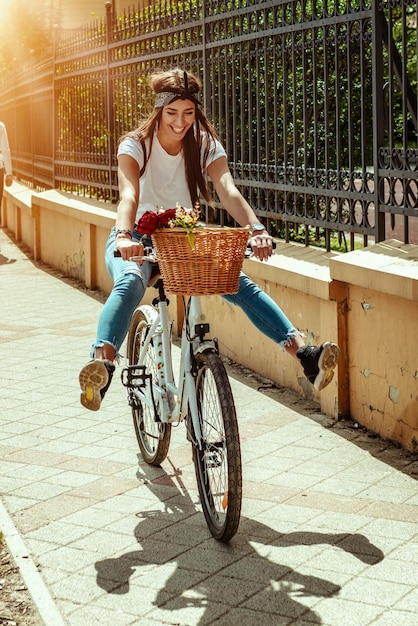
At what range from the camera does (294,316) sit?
738cm

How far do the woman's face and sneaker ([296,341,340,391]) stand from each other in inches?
46.9

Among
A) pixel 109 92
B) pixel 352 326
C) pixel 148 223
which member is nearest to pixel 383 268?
pixel 352 326

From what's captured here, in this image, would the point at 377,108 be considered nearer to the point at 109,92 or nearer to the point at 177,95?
the point at 177,95

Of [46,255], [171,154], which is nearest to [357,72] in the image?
[171,154]

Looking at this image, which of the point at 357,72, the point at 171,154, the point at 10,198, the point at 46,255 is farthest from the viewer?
the point at 10,198

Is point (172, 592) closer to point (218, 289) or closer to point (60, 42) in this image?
point (218, 289)

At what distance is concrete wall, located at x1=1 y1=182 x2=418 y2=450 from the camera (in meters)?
5.99

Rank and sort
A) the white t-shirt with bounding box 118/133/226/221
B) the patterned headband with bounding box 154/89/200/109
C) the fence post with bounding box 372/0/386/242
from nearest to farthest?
the patterned headband with bounding box 154/89/200/109 < the white t-shirt with bounding box 118/133/226/221 < the fence post with bounding box 372/0/386/242

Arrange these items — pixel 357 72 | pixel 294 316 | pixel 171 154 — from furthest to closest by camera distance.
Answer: pixel 357 72, pixel 294 316, pixel 171 154

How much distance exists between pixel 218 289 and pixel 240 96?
457 cm

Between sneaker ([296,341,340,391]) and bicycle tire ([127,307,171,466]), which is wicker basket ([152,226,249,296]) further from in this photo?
bicycle tire ([127,307,171,466])

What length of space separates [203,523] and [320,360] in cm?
92

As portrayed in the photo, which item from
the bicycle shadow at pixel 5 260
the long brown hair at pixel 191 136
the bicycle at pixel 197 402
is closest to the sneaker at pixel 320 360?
the bicycle at pixel 197 402

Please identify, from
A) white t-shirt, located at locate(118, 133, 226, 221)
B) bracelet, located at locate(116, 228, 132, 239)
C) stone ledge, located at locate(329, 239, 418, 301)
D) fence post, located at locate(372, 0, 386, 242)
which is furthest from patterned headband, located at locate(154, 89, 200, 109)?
fence post, located at locate(372, 0, 386, 242)
